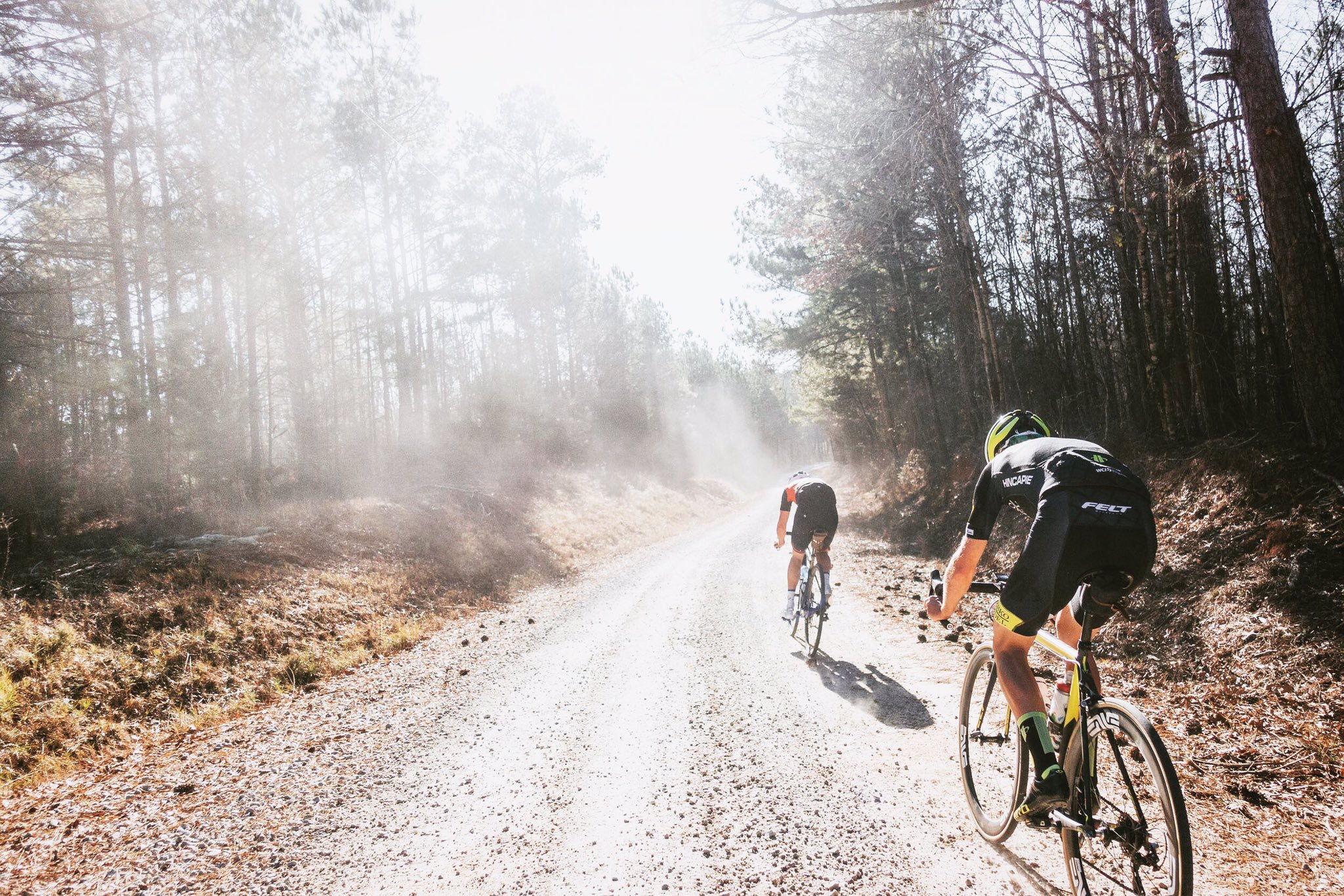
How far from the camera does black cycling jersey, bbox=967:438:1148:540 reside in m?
2.59

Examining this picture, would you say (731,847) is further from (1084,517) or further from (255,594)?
(255,594)

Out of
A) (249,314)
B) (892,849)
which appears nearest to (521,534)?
(249,314)

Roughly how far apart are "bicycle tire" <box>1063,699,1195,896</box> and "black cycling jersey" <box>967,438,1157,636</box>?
0.44 metres

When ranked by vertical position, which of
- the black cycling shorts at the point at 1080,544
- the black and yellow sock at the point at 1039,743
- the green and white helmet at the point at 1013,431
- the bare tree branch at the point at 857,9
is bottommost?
Answer: the black and yellow sock at the point at 1039,743

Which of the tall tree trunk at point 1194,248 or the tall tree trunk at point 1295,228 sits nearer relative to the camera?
the tall tree trunk at point 1295,228

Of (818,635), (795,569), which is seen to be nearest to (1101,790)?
(818,635)

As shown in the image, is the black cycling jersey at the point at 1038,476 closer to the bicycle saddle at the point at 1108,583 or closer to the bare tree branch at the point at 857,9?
the bicycle saddle at the point at 1108,583

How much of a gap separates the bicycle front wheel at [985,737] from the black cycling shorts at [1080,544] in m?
0.74

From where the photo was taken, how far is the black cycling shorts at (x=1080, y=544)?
2512mm

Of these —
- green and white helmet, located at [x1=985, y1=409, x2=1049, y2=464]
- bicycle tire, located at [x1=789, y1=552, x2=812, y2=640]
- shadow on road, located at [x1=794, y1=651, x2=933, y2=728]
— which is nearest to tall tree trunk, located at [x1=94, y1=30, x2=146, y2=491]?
bicycle tire, located at [x1=789, y1=552, x2=812, y2=640]

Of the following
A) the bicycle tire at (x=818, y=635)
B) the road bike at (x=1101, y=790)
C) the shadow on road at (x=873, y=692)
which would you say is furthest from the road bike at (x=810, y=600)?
the road bike at (x=1101, y=790)

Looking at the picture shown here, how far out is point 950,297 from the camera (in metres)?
14.5

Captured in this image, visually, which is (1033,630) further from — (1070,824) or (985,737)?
(985,737)

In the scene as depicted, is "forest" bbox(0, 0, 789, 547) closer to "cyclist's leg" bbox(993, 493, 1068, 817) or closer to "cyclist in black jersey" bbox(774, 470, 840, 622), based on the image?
"cyclist in black jersey" bbox(774, 470, 840, 622)
